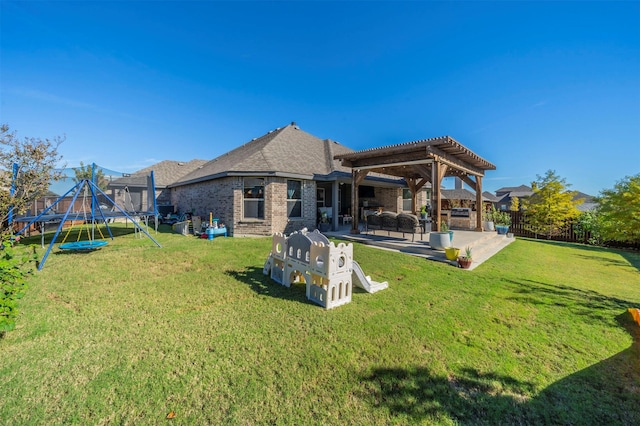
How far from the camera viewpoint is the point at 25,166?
9219 millimetres

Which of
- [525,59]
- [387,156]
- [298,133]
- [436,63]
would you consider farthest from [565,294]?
[298,133]

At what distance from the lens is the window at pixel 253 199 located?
11.3 m

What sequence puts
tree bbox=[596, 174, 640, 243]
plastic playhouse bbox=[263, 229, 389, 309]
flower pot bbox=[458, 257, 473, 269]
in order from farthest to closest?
tree bbox=[596, 174, 640, 243] < flower pot bbox=[458, 257, 473, 269] < plastic playhouse bbox=[263, 229, 389, 309]

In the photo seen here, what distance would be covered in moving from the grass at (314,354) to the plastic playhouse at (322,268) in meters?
0.25

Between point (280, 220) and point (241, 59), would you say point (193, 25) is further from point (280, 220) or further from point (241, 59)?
point (280, 220)

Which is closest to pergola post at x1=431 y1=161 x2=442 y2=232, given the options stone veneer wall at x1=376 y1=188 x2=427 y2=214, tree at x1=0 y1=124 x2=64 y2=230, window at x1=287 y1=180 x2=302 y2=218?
window at x1=287 y1=180 x2=302 y2=218

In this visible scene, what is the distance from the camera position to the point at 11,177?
8586 mm

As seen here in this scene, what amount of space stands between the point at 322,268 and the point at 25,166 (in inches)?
506

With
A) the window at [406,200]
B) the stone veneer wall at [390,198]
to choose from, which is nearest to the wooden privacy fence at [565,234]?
the stone veneer wall at [390,198]

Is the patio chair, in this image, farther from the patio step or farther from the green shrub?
the patio step

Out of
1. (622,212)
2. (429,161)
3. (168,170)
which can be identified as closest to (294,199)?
(429,161)

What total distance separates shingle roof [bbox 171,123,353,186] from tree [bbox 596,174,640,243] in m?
12.4

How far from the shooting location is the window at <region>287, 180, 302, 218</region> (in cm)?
1175

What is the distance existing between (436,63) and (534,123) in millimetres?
7095
